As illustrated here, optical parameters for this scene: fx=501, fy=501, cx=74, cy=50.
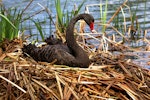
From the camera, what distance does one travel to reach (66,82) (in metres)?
5.14

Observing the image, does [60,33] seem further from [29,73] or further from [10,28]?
[29,73]

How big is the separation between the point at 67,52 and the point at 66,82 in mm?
674

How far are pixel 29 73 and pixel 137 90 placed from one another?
115cm

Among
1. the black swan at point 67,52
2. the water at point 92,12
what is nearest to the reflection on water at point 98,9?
the water at point 92,12

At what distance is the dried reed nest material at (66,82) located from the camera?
5.07 metres

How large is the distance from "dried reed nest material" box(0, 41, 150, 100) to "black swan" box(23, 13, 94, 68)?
5.3 inches

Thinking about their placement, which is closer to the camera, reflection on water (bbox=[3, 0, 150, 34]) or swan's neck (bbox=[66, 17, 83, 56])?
swan's neck (bbox=[66, 17, 83, 56])

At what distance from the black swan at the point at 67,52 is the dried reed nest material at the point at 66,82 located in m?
0.14

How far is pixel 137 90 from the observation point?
5.29 metres

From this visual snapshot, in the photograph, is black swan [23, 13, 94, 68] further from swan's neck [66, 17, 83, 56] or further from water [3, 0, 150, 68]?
water [3, 0, 150, 68]

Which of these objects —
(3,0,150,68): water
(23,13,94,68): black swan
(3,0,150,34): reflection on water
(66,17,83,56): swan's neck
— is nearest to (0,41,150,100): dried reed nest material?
(23,13,94,68): black swan

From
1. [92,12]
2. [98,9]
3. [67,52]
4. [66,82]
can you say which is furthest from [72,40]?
[98,9]

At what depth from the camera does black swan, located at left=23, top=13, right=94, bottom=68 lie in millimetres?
5590

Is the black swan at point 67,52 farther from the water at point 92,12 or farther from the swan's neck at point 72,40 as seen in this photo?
the water at point 92,12
